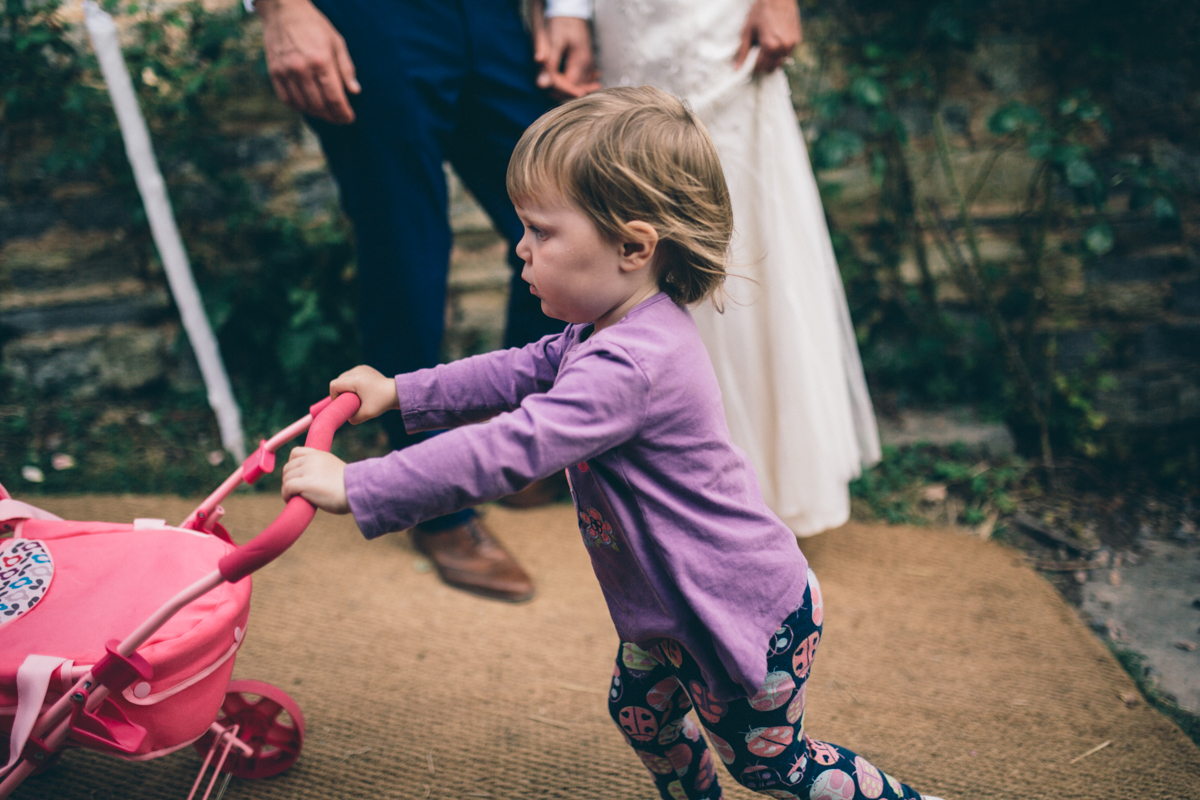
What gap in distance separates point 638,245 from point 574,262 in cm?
9

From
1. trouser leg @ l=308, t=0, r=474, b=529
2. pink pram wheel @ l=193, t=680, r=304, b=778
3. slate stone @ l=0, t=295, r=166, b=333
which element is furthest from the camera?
slate stone @ l=0, t=295, r=166, b=333

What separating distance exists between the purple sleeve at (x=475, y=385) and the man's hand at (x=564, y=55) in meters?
Answer: 1.00

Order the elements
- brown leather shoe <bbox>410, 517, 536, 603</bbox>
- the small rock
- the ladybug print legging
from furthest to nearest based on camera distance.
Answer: the small rock → brown leather shoe <bbox>410, 517, 536, 603</bbox> → the ladybug print legging

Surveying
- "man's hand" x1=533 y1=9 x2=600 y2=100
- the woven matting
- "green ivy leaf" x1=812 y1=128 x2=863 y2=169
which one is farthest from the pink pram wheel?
"green ivy leaf" x1=812 y1=128 x2=863 y2=169

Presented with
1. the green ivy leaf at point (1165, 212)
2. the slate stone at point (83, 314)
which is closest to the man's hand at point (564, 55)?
the green ivy leaf at point (1165, 212)

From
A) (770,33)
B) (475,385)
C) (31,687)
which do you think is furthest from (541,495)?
(31,687)

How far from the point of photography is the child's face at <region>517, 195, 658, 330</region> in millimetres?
1069

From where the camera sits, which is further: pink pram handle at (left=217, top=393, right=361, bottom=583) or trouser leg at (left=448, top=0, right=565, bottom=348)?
trouser leg at (left=448, top=0, right=565, bottom=348)

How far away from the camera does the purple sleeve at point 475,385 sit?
121cm

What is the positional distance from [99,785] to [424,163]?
152cm

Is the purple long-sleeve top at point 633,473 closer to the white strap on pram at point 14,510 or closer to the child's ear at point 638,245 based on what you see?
the child's ear at point 638,245

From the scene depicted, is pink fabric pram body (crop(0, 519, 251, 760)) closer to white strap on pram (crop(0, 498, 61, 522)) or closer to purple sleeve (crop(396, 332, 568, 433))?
white strap on pram (crop(0, 498, 61, 522))

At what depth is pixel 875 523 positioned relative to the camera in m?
2.51

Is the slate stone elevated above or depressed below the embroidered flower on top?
below
